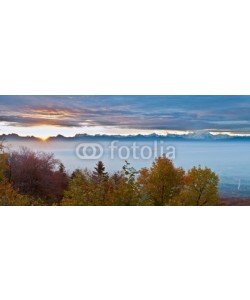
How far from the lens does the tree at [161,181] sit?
830 centimetres

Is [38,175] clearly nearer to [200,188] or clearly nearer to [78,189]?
[78,189]

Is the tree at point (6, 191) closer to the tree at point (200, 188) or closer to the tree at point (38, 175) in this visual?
the tree at point (38, 175)

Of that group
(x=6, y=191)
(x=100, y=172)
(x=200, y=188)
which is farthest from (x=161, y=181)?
(x=6, y=191)

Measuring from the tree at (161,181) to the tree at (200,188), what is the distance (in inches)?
4.1

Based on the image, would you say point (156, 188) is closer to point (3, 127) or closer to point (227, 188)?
point (227, 188)

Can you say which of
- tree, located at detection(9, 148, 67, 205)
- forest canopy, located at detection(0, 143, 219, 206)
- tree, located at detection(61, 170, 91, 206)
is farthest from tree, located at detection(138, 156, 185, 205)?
tree, located at detection(9, 148, 67, 205)

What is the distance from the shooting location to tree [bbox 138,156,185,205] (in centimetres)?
830

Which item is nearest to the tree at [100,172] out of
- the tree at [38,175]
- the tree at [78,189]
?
the tree at [78,189]

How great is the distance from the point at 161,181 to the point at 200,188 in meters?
0.58

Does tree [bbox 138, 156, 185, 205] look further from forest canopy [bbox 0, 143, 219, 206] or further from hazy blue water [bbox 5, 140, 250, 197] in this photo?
hazy blue water [bbox 5, 140, 250, 197]

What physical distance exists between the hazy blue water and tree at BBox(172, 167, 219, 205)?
94 millimetres

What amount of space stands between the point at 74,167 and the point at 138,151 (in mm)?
968
